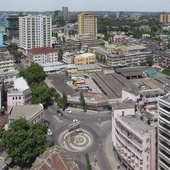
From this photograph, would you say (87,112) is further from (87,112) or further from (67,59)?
(67,59)

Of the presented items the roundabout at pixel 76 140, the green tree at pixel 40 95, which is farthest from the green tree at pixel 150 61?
the roundabout at pixel 76 140

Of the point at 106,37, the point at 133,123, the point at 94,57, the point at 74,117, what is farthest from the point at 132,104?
the point at 106,37

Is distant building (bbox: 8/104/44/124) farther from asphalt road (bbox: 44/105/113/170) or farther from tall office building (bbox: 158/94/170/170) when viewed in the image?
tall office building (bbox: 158/94/170/170)

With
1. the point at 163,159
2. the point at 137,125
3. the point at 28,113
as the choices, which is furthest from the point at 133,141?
the point at 28,113

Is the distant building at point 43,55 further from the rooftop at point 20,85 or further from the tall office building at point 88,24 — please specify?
the tall office building at point 88,24

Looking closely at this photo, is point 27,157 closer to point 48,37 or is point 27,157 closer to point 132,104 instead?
point 132,104

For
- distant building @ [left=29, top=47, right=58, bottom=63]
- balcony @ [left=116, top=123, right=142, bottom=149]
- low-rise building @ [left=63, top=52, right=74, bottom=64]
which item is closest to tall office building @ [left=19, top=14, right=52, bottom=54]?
distant building @ [left=29, top=47, right=58, bottom=63]
